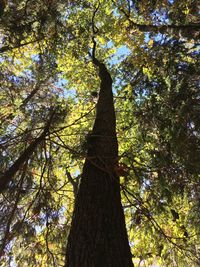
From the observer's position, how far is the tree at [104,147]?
3.19m

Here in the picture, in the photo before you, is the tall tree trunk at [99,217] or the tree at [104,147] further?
the tree at [104,147]

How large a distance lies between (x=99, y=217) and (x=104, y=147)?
1.20 meters

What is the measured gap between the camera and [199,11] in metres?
6.84

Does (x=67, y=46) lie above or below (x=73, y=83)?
below

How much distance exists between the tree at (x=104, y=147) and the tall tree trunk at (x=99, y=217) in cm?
1

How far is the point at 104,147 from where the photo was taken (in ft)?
13.2

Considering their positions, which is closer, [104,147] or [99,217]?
[99,217]

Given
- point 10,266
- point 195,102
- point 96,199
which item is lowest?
point 10,266

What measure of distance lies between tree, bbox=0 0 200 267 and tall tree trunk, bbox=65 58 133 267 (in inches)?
0.4

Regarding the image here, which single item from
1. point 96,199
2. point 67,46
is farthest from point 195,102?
point 67,46

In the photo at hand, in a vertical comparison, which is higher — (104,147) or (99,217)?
(104,147)

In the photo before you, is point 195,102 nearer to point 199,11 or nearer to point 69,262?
point 199,11

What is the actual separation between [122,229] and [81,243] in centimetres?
47

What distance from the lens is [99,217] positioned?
3045 millimetres
